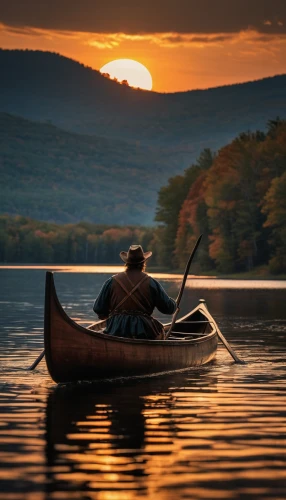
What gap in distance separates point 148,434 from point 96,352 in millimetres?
4784

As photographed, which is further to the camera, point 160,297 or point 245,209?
point 245,209

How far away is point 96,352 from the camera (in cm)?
1856

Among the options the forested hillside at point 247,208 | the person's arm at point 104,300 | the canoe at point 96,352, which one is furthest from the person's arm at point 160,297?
the forested hillside at point 247,208

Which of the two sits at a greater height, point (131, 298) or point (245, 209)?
point (245, 209)

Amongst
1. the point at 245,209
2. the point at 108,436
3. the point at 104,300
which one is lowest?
the point at 108,436

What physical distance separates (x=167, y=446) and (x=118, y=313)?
7.01m

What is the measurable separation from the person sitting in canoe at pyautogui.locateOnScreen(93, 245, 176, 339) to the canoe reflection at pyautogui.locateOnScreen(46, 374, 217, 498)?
109 centimetres

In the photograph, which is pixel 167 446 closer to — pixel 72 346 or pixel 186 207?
pixel 72 346

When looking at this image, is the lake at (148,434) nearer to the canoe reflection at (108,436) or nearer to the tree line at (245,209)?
the canoe reflection at (108,436)

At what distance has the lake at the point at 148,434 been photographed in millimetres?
10977

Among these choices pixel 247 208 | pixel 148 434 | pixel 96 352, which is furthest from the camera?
Answer: pixel 247 208

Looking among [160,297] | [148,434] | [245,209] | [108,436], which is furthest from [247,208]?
[108,436]

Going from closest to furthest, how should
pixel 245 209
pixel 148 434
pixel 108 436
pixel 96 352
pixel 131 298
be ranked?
1. pixel 108 436
2. pixel 148 434
3. pixel 96 352
4. pixel 131 298
5. pixel 245 209

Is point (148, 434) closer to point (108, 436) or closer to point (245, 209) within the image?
point (108, 436)
